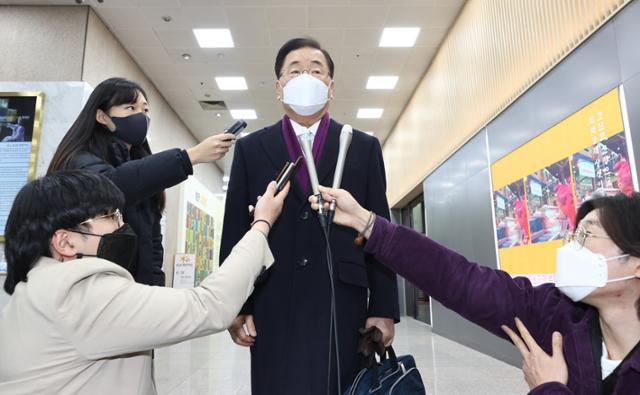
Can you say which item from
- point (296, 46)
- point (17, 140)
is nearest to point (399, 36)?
point (17, 140)

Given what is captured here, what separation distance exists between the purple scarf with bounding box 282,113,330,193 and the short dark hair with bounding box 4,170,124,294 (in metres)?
0.53

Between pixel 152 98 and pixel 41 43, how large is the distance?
2476 millimetres

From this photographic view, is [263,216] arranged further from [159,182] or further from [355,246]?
[159,182]

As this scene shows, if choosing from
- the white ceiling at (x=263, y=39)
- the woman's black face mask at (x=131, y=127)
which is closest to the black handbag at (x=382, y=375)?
the woman's black face mask at (x=131, y=127)

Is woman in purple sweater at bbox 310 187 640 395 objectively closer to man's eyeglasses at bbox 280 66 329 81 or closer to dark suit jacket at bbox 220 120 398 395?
dark suit jacket at bbox 220 120 398 395

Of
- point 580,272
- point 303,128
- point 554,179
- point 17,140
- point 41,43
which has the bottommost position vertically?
point 580,272

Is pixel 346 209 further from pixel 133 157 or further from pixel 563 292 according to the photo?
pixel 133 157

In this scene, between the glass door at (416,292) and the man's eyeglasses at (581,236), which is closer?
the man's eyeglasses at (581,236)

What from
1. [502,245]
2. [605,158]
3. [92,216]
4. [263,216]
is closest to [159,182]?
[92,216]

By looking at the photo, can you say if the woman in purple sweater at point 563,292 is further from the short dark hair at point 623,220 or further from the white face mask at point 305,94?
the white face mask at point 305,94

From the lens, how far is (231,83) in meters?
7.51

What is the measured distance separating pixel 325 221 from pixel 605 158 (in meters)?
2.58

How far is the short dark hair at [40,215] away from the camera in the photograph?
1.00 metres

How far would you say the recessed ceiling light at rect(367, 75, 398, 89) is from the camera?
24.2 feet
